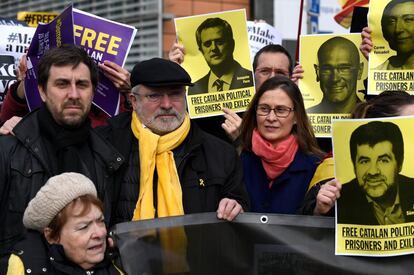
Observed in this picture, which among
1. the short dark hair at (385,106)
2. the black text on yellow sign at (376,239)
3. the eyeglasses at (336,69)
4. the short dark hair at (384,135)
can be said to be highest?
the eyeglasses at (336,69)

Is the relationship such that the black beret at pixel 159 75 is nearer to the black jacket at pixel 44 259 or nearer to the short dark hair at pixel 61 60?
the short dark hair at pixel 61 60

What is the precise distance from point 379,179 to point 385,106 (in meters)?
0.37

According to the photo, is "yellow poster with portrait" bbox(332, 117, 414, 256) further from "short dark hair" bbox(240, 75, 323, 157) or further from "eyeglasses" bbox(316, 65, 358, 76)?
"eyeglasses" bbox(316, 65, 358, 76)

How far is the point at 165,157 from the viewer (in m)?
3.54

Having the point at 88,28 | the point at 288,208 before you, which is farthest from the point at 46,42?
the point at 288,208

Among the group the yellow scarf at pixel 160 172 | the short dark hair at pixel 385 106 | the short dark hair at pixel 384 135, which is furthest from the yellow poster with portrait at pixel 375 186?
the yellow scarf at pixel 160 172

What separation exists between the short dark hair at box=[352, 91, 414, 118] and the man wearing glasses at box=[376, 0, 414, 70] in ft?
3.17

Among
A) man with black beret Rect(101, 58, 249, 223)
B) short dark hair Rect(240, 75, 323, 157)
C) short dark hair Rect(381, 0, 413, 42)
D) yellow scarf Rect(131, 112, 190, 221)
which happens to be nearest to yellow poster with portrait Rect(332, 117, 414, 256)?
man with black beret Rect(101, 58, 249, 223)

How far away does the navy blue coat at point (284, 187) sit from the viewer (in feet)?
12.2

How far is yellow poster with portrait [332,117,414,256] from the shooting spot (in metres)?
2.85

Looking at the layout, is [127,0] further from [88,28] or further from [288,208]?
[288,208]

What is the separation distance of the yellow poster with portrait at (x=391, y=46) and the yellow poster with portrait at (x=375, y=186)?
1.30 m

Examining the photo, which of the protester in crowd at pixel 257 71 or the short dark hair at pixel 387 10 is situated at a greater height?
the short dark hair at pixel 387 10

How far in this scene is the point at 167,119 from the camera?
363 cm
